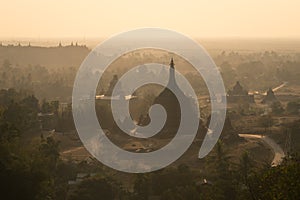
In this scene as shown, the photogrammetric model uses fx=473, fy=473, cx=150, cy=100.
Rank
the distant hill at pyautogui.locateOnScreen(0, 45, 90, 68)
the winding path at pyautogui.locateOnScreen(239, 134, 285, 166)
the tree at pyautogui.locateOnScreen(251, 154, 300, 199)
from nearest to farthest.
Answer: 1. the tree at pyautogui.locateOnScreen(251, 154, 300, 199)
2. the winding path at pyautogui.locateOnScreen(239, 134, 285, 166)
3. the distant hill at pyautogui.locateOnScreen(0, 45, 90, 68)

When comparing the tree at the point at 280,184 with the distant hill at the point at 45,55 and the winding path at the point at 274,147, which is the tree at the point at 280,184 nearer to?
the winding path at the point at 274,147

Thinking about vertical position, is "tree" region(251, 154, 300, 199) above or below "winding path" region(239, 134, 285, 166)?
above

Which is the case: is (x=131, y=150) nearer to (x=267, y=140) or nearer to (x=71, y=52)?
(x=267, y=140)

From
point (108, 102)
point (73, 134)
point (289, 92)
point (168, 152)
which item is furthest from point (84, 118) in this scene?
point (289, 92)

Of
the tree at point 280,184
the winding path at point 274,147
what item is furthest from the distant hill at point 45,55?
the tree at point 280,184

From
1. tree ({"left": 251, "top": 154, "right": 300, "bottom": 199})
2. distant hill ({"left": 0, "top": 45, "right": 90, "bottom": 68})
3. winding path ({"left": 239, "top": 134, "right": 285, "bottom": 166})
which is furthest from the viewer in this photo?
distant hill ({"left": 0, "top": 45, "right": 90, "bottom": 68})

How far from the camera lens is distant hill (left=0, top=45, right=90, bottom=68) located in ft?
343

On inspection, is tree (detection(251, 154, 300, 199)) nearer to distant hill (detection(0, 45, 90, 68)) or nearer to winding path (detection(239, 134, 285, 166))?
winding path (detection(239, 134, 285, 166))

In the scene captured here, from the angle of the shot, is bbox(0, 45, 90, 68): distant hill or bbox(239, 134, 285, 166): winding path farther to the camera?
bbox(0, 45, 90, 68): distant hill

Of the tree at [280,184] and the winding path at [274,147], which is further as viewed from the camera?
the winding path at [274,147]

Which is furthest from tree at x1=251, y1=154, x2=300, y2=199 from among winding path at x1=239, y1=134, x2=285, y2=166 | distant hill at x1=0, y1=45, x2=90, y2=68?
distant hill at x1=0, y1=45, x2=90, y2=68

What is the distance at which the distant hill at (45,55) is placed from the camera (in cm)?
10462

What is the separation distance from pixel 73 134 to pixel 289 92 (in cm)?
4090

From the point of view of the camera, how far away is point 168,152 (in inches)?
1096
